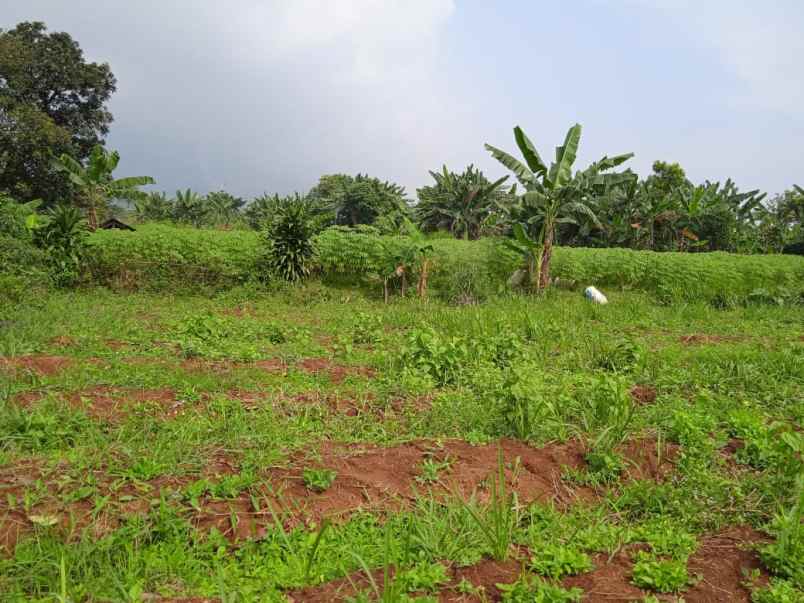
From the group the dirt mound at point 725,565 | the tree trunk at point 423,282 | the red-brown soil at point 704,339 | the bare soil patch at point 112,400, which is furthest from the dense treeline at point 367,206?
the dirt mound at point 725,565

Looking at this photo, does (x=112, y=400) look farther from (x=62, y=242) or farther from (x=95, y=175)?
(x=95, y=175)

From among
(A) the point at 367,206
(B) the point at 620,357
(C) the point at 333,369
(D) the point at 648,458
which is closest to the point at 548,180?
(B) the point at 620,357

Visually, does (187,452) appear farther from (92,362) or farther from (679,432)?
(679,432)

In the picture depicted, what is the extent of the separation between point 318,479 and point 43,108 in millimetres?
28390

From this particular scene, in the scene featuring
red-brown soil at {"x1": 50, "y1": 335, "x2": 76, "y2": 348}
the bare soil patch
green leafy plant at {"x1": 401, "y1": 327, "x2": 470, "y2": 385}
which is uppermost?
green leafy plant at {"x1": 401, "y1": 327, "x2": 470, "y2": 385}

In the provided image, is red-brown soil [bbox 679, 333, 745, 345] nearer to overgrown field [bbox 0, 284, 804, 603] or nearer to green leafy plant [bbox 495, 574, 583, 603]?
overgrown field [bbox 0, 284, 804, 603]

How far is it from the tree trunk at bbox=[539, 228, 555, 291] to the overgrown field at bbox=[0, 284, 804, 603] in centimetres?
761

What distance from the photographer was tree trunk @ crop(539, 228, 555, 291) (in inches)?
552

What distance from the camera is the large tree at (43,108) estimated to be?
2197 cm

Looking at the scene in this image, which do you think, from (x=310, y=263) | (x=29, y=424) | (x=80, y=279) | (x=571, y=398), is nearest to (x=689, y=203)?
(x=310, y=263)

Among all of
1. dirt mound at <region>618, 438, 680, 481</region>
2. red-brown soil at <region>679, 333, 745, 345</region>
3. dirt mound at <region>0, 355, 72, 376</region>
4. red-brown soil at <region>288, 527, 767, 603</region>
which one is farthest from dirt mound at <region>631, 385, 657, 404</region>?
dirt mound at <region>0, 355, 72, 376</region>

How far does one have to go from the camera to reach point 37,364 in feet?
17.5

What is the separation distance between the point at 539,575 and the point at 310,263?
1198 centimetres

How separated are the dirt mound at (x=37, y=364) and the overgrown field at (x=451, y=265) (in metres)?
8.20
